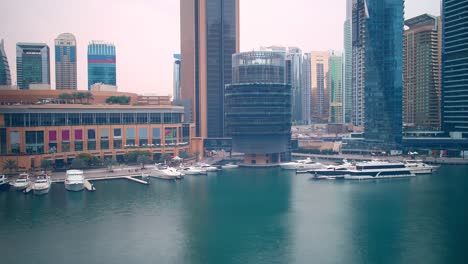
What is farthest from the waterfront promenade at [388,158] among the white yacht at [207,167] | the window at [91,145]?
the window at [91,145]

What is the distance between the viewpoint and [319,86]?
5595 inches

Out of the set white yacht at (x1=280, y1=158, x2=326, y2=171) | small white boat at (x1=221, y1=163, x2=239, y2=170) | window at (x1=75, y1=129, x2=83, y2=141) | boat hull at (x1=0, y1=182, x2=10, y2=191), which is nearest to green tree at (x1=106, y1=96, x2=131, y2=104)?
window at (x1=75, y1=129, x2=83, y2=141)

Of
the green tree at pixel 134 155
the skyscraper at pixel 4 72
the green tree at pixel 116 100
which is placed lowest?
the green tree at pixel 134 155

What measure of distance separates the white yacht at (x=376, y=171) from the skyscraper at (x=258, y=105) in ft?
41.3

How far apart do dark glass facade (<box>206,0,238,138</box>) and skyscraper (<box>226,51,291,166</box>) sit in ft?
34.9

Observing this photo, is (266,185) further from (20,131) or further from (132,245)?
(20,131)

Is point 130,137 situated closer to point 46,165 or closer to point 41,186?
point 46,165

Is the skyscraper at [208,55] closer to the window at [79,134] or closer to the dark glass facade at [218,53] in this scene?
the dark glass facade at [218,53]

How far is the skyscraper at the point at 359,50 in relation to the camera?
79188 millimetres

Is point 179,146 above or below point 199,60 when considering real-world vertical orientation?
below

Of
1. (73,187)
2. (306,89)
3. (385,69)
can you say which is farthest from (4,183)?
(306,89)

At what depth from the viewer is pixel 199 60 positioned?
71.5 metres

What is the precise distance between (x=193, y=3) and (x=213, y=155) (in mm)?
21562

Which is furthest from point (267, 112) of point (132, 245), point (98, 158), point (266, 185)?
point (132, 245)
